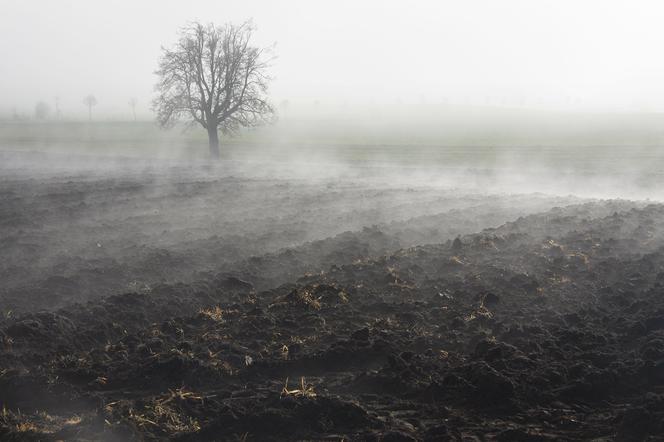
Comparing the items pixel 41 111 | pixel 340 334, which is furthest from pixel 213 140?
pixel 41 111

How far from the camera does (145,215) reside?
13867 millimetres

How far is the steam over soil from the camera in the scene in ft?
14.2

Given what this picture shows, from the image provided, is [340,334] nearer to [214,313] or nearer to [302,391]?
[302,391]

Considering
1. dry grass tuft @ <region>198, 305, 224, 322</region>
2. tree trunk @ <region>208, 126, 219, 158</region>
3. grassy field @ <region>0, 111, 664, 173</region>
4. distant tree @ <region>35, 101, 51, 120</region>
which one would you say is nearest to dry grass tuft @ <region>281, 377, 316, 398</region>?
dry grass tuft @ <region>198, 305, 224, 322</region>

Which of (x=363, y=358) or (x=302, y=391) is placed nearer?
(x=302, y=391)

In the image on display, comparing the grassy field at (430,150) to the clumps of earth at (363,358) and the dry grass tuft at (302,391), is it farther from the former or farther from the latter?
the dry grass tuft at (302,391)

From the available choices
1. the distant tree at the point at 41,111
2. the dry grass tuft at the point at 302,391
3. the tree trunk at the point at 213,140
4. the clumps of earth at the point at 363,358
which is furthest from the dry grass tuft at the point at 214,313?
the distant tree at the point at 41,111

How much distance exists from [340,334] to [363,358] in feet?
2.03

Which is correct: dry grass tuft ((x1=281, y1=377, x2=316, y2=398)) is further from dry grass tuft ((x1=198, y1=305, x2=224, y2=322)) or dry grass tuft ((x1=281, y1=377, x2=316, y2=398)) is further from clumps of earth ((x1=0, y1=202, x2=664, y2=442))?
dry grass tuft ((x1=198, y1=305, x2=224, y2=322))

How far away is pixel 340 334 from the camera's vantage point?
5.98m

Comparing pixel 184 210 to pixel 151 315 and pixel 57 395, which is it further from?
pixel 57 395

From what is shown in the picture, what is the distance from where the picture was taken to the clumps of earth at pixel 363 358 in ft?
Result: 14.0

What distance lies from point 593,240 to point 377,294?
454 cm

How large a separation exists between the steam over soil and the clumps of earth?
0.02m
